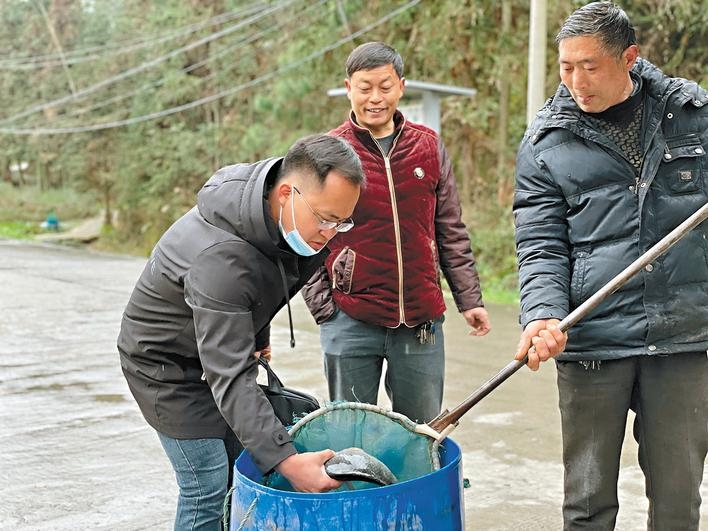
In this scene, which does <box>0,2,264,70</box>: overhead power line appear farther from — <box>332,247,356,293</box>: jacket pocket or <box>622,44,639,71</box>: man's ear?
<box>622,44,639,71</box>: man's ear

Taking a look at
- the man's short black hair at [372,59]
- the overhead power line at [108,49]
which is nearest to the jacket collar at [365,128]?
the man's short black hair at [372,59]

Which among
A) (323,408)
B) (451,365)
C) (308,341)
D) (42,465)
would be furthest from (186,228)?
(308,341)

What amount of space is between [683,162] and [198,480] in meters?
1.57

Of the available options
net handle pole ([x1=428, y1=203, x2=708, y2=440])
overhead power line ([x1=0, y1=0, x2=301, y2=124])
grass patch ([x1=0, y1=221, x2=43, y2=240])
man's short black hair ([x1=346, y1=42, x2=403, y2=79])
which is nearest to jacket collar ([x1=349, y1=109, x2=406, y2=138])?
man's short black hair ([x1=346, y1=42, x2=403, y2=79])

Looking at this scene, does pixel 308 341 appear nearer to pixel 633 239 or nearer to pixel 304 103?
pixel 633 239

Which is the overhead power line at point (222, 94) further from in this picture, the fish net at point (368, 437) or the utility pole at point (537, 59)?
the fish net at point (368, 437)

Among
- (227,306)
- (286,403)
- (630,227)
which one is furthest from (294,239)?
(630,227)

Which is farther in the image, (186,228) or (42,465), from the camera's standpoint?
(42,465)

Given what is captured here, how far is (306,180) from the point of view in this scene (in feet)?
7.06

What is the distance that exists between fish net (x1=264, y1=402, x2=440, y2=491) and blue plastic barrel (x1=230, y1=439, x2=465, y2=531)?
0.64 ft

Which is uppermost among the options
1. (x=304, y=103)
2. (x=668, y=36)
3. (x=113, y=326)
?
(x=668, y=36)

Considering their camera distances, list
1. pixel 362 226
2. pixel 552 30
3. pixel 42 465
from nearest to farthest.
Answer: pixel 362 226 < pixel 42 465 < pixel 552 30

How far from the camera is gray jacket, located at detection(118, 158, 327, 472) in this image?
207cm

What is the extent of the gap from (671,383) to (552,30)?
944 cm
